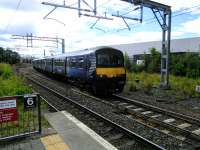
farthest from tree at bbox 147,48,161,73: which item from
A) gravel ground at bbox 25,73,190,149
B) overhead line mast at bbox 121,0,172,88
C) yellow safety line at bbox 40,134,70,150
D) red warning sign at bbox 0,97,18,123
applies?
red warning sign at bbox 0,97,18,123

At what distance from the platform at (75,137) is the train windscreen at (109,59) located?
6.04 metres

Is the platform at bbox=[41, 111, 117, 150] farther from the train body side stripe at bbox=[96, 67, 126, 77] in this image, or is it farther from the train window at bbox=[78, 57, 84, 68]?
the train window at bbox=[78, 57, 84, 68]

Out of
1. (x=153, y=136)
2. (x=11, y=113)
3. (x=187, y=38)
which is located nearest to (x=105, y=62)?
(x=153, y=136)

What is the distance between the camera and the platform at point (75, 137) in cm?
568

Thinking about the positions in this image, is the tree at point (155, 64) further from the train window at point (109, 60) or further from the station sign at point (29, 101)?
Result: the station sign at point (29, 101)

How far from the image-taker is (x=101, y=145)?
573cm

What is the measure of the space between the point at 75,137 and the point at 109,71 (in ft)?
25.9

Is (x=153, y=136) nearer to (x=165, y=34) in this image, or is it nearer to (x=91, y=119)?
(x=91, y=119)

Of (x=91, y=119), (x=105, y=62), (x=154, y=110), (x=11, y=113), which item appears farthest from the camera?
(x=105, y=62)

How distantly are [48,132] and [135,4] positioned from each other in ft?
40.5

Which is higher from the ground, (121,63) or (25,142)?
(121,63)

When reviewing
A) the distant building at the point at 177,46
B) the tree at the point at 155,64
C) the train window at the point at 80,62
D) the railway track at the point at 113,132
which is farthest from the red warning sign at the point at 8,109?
the distant building at the point at 177,46

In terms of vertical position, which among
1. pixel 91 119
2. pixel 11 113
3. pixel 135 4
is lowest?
pixel 91 119

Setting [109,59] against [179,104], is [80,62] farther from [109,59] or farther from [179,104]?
[179,104]
